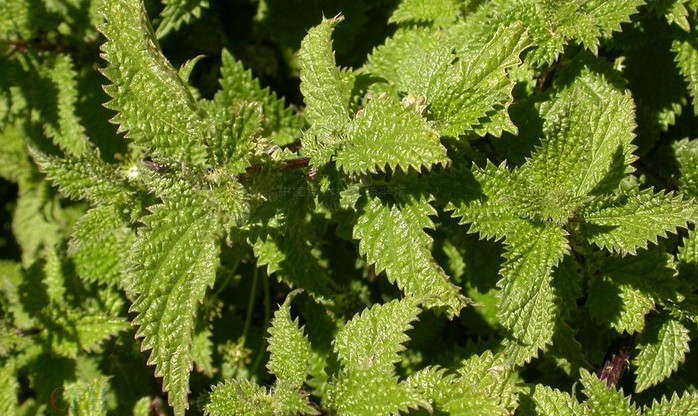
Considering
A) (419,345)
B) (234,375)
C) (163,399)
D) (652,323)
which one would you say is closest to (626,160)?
(652,323)

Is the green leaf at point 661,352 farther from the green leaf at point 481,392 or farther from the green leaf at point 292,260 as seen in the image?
the green leaf at point 292,260

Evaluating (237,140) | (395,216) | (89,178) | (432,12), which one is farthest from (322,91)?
(89,178)

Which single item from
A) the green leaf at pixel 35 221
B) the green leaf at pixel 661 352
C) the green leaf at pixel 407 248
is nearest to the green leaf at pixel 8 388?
the green leaf at pixel 35 221

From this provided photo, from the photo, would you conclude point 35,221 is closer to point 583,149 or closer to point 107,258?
point 107,258

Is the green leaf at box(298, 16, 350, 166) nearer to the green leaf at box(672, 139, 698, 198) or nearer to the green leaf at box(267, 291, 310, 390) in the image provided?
the green leaf at box(267, 291, 310, 390)

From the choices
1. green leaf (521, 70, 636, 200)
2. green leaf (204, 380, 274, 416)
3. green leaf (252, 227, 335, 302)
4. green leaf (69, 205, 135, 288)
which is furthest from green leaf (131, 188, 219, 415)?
green leaf (521, 70, 636, 200)

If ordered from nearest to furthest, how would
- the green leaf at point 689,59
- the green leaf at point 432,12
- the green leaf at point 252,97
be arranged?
the green leaf at point 689,59 → the green leaf at point 432,12 → the green leaf at point 252,97

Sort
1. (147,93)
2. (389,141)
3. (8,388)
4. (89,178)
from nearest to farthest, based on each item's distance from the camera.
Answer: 1. (389,141)
2. (147,93)
3. (89,178)
4. (8,388)
